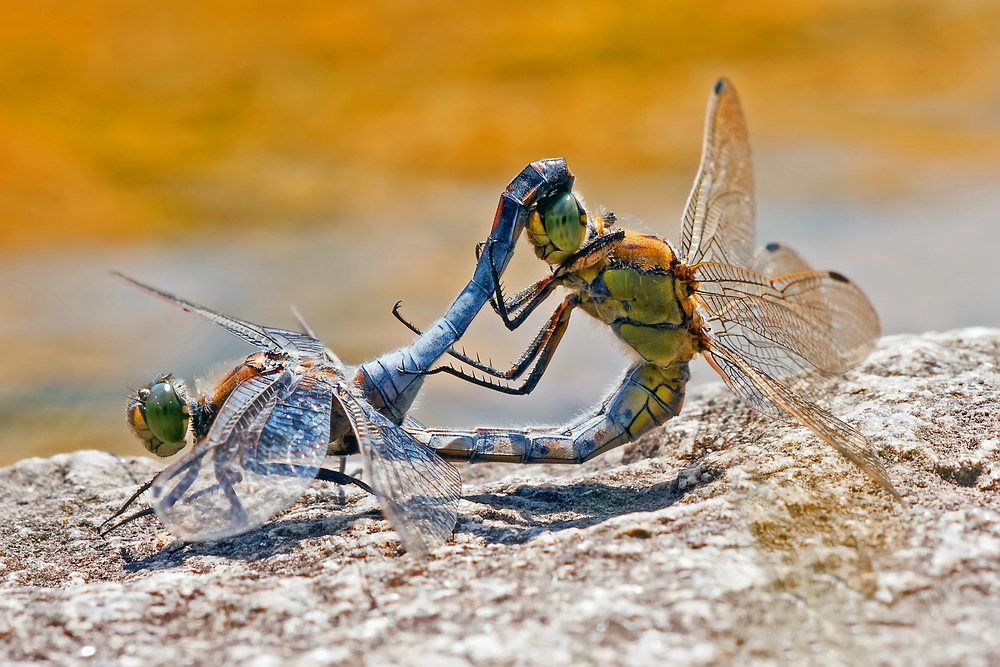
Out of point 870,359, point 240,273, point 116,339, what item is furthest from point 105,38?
point 870,359

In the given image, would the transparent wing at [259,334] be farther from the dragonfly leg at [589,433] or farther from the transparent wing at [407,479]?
the dragonfly leg at [589,433]

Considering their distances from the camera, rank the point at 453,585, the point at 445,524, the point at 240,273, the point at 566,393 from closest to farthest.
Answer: the point at 453,585 < the point at 445,524 < the point at 566,393 < the point at 240,273

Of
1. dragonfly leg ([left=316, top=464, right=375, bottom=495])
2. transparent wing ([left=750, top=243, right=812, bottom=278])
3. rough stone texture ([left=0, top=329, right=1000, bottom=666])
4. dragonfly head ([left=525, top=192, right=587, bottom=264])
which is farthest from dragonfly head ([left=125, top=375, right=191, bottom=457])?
transparent wing ([left=750, top=243, right=812, bottom=278])

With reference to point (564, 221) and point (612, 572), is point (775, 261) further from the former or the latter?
point (612, 572)

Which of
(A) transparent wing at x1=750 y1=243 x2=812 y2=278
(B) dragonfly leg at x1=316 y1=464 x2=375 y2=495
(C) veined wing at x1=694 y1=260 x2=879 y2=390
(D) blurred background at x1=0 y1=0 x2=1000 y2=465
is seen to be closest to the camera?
(B) dragonfly leg at x1=316 y1=464 x2=375 y2=495

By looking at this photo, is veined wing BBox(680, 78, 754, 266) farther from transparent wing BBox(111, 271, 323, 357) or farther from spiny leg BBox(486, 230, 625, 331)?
transparent wing BBox(111, 271, 323, 357)

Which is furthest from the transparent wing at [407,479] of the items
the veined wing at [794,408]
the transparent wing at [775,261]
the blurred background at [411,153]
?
the blurred background at [411,153]

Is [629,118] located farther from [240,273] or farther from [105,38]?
[105,38]
